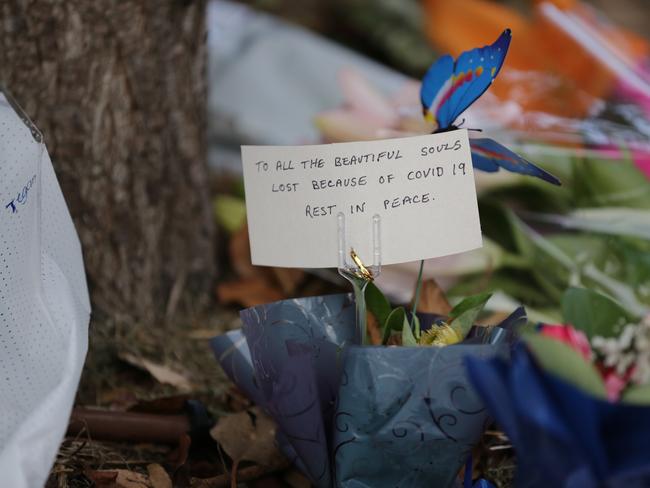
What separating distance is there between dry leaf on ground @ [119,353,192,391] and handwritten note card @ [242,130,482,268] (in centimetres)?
37

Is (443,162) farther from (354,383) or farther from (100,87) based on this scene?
(100,87)

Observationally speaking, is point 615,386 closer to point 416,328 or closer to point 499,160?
point 416,328

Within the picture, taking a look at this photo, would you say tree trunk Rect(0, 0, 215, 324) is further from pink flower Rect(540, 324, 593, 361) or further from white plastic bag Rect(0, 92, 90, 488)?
pink flower Rect(540, 324, 593, 361)

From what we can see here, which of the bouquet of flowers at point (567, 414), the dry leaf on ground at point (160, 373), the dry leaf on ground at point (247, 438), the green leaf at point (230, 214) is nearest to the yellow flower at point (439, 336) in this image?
the bouquet of flowers at point (567, 414)

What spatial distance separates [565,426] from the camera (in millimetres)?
564

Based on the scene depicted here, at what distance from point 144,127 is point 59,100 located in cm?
14

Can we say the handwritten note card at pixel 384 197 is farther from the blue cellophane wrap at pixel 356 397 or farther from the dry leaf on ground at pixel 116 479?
the dry leaf on ground at pixel 116 479

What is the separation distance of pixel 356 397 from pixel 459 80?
0.36 metres

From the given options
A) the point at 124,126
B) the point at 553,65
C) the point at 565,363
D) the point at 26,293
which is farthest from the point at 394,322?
the point at 553,65

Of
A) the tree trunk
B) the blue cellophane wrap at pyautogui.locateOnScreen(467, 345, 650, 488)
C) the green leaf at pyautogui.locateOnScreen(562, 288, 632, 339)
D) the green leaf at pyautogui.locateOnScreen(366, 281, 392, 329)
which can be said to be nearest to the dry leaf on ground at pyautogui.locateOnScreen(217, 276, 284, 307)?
the tree trunk

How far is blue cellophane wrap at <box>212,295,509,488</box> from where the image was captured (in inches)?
27.5

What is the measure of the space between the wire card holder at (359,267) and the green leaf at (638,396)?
27cm

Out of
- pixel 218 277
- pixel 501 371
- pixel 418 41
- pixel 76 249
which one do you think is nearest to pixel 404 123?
pixel 218 277

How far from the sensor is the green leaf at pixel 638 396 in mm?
573
